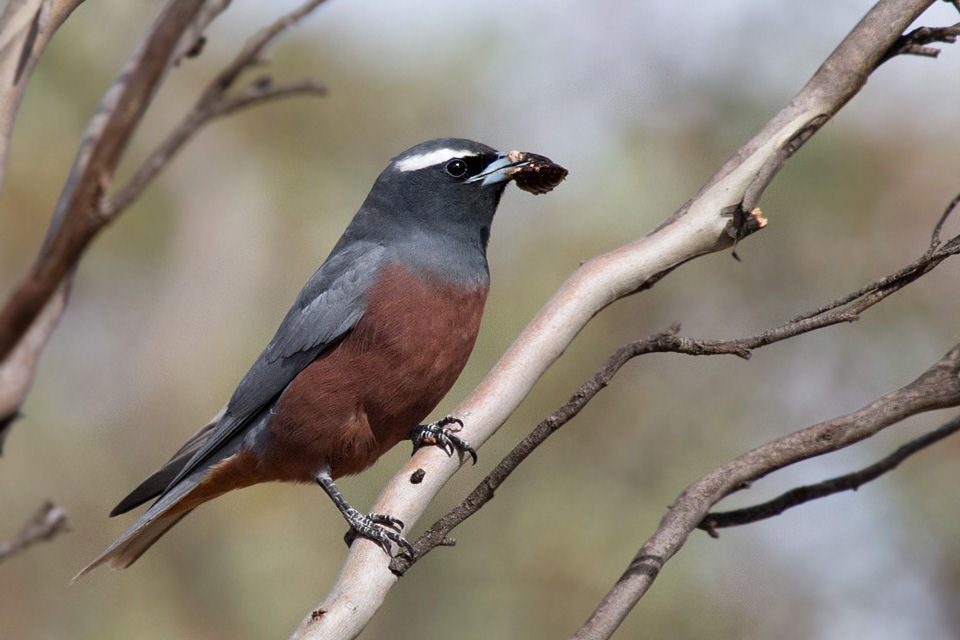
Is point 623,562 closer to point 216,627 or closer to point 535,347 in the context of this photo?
point 216,627

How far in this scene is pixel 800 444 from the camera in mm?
3312

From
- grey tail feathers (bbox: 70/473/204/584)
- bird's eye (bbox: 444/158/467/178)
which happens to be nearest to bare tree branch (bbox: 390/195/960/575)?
grey tail feathers (bbox: 70/473/204/584)

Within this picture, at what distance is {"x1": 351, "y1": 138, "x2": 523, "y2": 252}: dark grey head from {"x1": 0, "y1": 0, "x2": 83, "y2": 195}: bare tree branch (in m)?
2.97

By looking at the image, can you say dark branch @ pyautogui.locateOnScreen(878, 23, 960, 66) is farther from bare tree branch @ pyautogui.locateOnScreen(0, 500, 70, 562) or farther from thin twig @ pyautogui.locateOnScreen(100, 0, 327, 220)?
bare tree branch @ pyautogui.locateOnScreen(0, 500, 70, 562)

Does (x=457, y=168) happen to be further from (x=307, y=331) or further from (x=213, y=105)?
(x=213, y=105)

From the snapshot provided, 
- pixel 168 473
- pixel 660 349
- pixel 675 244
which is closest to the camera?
pixel 660 349

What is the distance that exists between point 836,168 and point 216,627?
696cm

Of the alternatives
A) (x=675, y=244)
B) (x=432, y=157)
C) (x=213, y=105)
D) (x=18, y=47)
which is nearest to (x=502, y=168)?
(x=432, y=157)

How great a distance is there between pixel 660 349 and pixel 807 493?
90 centimetres

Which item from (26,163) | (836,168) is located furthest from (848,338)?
(26,163)

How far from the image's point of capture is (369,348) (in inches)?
199

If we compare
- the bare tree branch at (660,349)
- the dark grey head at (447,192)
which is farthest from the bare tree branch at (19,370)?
the dark grey head at (447,192)

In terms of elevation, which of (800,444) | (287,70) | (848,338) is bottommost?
(800,444)

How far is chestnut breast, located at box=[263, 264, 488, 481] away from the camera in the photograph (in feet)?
16.4
